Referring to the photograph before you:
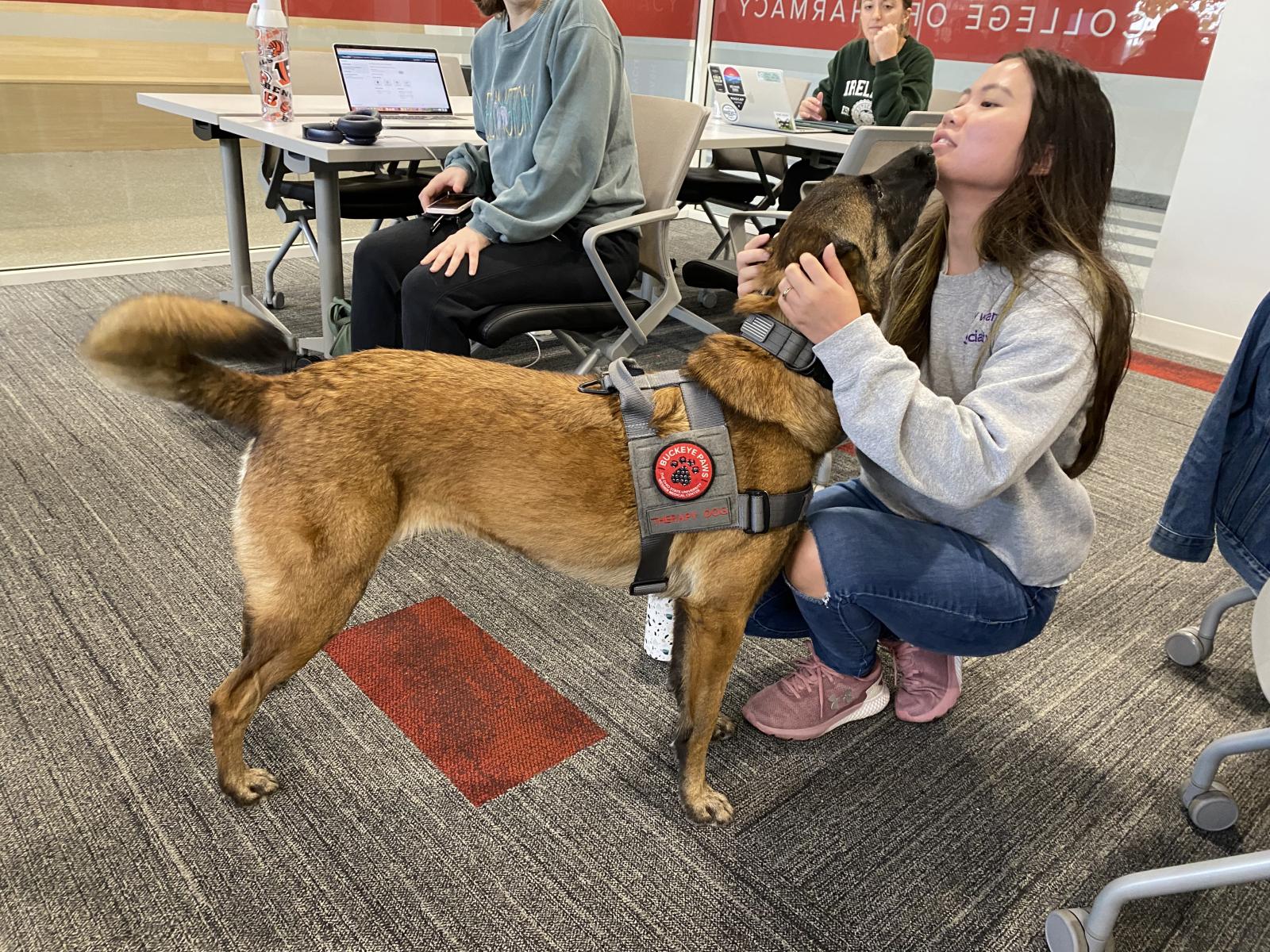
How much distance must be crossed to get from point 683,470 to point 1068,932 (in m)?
0.88

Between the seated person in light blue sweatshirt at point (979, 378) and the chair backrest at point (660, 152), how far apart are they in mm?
1261

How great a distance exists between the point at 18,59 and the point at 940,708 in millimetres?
4798

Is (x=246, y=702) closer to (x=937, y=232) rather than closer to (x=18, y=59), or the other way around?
(x=937, y=232)

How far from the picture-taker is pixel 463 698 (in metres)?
1.73

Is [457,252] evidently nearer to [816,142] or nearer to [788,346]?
[788,346]

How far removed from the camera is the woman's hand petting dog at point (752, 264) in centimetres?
139

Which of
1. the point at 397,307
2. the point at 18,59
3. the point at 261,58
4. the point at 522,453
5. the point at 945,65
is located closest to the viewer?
the point at 522,453

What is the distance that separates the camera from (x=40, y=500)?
229 centimetres

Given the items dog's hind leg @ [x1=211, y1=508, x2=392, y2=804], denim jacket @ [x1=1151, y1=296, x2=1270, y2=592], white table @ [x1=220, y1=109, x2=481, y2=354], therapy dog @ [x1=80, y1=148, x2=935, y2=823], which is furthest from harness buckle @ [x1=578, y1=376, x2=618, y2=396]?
white table @ [x1=220, y1=109, x2=481, y2=354]

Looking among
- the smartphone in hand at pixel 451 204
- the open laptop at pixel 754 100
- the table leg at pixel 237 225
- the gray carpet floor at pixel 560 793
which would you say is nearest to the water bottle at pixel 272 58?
the table leg at pixel 237 225

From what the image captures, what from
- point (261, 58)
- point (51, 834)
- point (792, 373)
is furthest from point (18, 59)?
point (792, 373)

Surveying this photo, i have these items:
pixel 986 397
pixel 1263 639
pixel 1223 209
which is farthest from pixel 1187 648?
pixel 1223 209

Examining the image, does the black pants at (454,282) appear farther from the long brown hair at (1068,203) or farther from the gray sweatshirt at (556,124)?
the long brown hair at (1068,203)

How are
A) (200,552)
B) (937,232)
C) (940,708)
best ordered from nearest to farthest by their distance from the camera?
(937,232) → (940,708) → (200,552)
